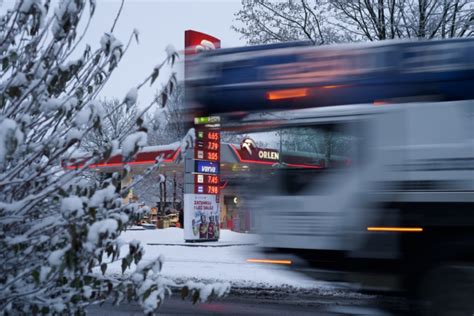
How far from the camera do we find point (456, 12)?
21.5 meters

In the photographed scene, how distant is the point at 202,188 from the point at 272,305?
45.2 ft

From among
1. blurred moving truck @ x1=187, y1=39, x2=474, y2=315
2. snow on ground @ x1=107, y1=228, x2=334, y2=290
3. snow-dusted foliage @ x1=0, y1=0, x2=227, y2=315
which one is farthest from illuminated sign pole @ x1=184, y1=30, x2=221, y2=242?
snow-dusted foliage @ x1=0, y1=0, x2=227, y2=315

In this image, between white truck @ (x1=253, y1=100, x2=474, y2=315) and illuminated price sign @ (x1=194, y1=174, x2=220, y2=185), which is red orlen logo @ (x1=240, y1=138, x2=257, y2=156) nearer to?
white truck @ (x1=253, y1=100, x2=474, y2=315)

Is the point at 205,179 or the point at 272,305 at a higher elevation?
the point at 205,179

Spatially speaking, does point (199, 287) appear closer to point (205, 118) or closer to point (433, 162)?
point (433, 162)

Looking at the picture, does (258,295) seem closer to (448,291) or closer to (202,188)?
(448,291)

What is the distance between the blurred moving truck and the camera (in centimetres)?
767

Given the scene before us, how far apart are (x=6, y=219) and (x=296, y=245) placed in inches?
203

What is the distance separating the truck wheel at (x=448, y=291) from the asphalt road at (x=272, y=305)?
78 centimetres

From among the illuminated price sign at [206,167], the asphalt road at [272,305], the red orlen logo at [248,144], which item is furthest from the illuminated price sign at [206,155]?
the red orlen logo at [248,144]

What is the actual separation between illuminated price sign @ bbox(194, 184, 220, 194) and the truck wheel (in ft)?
54.8

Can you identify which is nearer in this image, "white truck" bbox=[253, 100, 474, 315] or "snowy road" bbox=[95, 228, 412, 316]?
"white truck" bbox=[253, 100, 474, 315]

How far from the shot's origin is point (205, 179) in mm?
24422

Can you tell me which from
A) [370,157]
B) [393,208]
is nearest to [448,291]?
[393,208]
